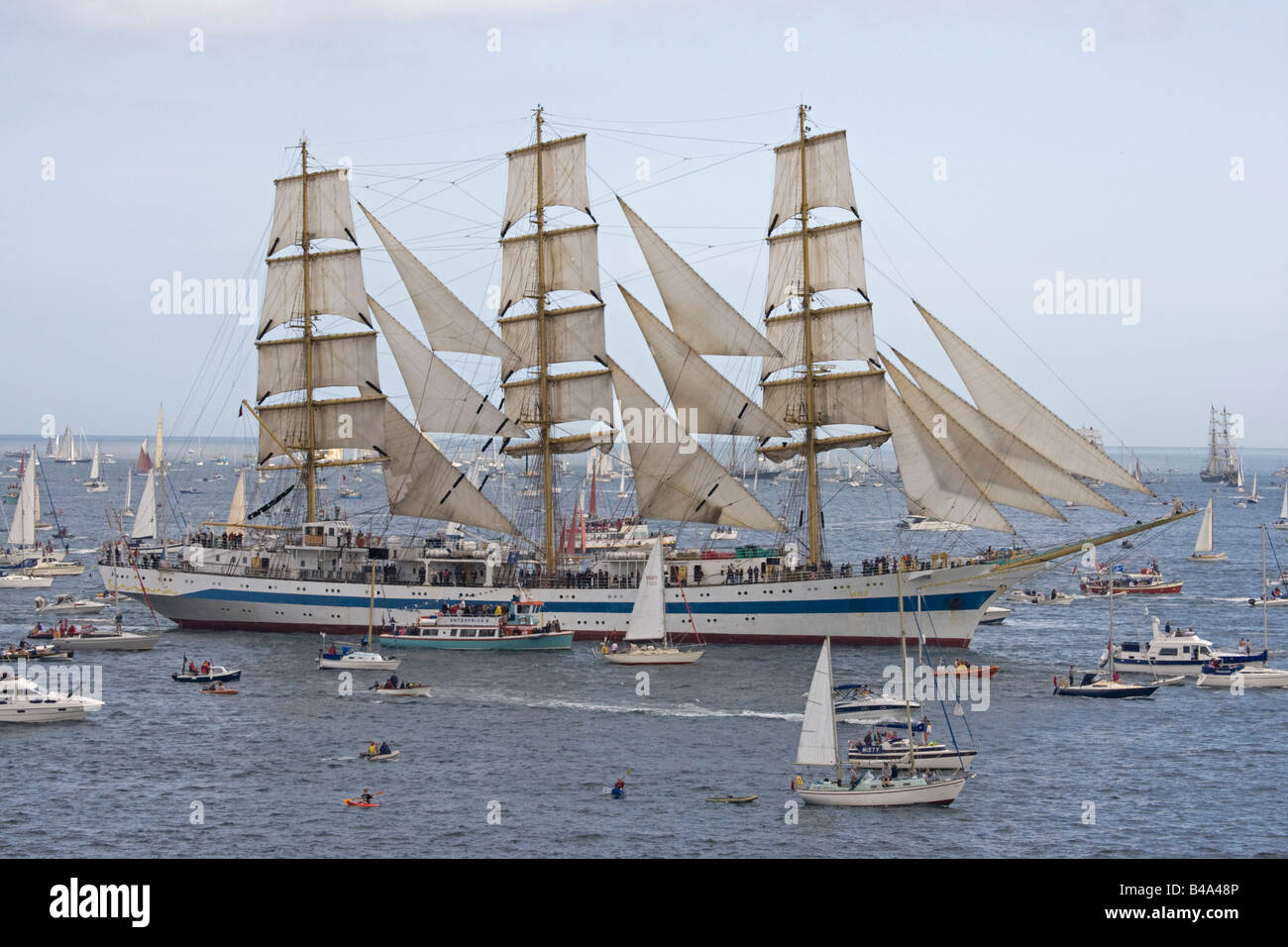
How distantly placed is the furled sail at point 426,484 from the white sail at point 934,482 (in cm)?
2101

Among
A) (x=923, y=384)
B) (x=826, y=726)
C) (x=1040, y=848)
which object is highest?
(x=923, y=384)

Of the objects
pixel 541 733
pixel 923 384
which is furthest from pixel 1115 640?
pixel 541 733

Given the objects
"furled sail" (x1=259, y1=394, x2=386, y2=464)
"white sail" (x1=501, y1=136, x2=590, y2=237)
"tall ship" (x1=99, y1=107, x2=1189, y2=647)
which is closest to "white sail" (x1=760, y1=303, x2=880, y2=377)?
"tall ship" (x1=99, y1=107, x2=1189, y2=647)

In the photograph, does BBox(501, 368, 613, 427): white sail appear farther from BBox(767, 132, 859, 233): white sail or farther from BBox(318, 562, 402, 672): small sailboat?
BBox(318, 562, 402, 672): small sailboat

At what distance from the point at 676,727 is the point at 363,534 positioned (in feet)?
105

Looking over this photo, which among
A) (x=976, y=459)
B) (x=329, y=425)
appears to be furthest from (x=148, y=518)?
(x=976, y=459)

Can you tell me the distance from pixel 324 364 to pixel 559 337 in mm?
13776

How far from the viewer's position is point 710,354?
7619cm

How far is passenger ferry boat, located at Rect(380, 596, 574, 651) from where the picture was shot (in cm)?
7206

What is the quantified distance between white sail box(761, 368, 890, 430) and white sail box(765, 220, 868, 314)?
435cm

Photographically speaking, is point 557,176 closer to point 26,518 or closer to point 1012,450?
point 1012,450

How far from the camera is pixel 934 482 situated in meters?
70.7
